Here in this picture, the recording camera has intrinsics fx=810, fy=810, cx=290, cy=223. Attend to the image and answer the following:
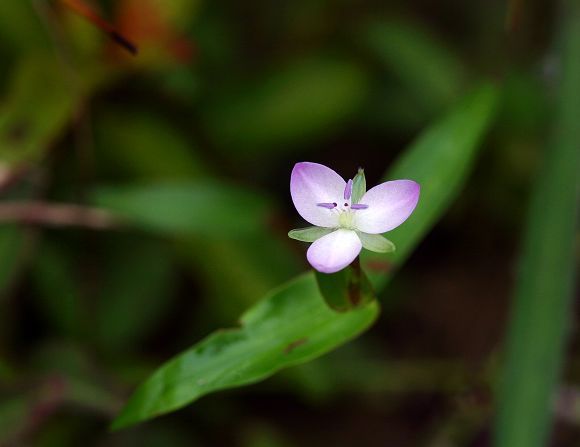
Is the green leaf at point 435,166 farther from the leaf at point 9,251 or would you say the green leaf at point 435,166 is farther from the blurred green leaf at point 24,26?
the blurred green leaf at point 24,26

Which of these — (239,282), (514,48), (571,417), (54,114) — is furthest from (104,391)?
(514,48)

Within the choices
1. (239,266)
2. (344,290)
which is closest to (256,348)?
(344,290)

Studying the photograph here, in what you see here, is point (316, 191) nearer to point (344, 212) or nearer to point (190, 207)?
point (344, 212)

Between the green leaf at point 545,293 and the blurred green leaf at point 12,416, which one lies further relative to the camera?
the blurred green leaf at point 12,416

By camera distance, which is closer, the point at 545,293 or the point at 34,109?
the point at 545,293

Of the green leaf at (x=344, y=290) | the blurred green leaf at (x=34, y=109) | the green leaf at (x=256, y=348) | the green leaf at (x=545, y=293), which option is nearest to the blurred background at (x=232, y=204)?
the blurred green leaf at (x=34, y=109)

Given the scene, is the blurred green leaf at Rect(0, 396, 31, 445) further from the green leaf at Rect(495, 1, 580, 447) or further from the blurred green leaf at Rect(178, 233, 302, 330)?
the green leaf at Rect(495, 1, 580, 447)

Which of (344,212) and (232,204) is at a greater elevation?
(232,204)
